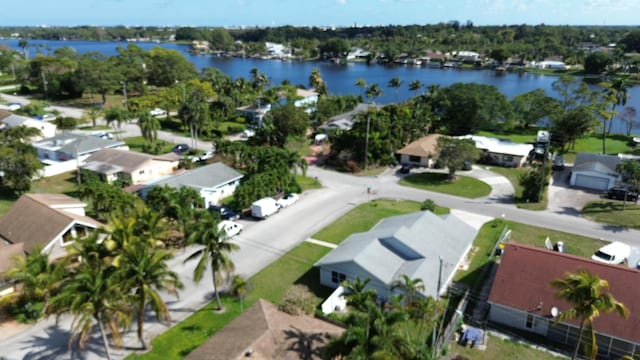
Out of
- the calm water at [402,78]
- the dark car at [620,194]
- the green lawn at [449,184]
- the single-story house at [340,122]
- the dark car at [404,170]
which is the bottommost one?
the green lawn at [449,184]

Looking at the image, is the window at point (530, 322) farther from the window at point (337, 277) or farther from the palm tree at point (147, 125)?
the palm tree at point (147, 125)

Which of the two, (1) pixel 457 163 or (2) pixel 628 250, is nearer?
(2) pixel 628 250

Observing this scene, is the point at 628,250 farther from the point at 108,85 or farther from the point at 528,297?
the point at 108,85

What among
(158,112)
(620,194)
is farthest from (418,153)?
(158,112)

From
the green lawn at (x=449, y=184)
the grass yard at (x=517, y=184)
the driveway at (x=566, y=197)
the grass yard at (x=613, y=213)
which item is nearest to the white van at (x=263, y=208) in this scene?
the green lawn at (x=449, y=184)

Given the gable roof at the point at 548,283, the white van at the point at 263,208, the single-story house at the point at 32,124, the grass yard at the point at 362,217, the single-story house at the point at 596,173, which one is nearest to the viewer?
the gable roof at the point at 548,283

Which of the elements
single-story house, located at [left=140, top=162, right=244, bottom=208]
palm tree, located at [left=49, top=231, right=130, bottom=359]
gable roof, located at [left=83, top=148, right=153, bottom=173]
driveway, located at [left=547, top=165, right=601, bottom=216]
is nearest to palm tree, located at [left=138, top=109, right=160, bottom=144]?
gable roof, located at [left=83, top=148, right=153, bottom=173]

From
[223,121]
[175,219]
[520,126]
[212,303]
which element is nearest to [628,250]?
[212,303]

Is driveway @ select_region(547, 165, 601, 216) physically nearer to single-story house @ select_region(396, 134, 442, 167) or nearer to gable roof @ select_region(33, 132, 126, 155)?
single-story house @ select_region(396, 134, 442, 167)
